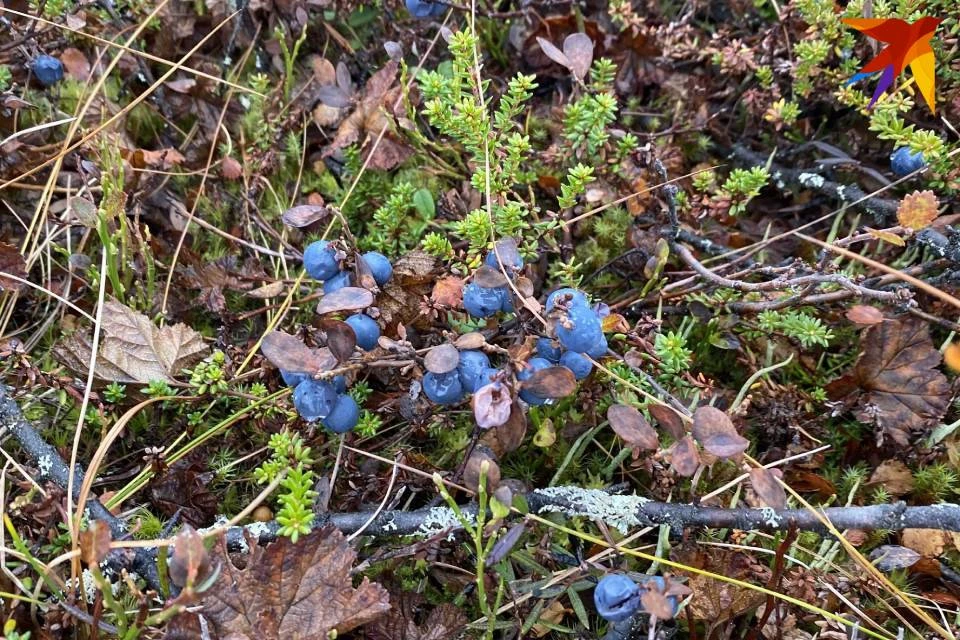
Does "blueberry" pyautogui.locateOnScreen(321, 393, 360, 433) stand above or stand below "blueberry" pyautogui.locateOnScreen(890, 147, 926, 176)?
below

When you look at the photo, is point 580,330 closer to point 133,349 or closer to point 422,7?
point 133,349

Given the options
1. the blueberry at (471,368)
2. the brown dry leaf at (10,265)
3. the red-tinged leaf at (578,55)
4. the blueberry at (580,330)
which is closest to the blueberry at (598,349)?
the blueberry at (580,330)

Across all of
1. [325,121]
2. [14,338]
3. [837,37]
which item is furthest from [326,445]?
[837,37]

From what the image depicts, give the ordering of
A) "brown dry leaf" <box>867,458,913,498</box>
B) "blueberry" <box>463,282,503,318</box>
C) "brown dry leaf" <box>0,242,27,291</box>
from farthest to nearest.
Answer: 1. "brown dry leaf" <box>0,242,27,291</box>
2. "brown dry leaf" <box>867,458,913,498</box>
3. "blueberry" <box>463,282,503,318</box>

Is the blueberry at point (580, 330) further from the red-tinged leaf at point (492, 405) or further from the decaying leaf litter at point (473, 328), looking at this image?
the red-tinged leaf at point (492, 405)

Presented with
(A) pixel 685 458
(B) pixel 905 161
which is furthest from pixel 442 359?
(B) pixel 905 161

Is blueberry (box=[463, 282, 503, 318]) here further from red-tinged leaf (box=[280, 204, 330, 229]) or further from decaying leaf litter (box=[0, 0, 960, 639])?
red-tinged leaf (box=[280, 204, 330, 229])

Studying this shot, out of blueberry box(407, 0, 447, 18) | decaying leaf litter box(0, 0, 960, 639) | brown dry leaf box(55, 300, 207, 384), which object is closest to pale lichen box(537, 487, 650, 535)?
decaying leaf litter box(0, 0, 960, 639)
